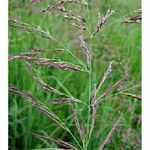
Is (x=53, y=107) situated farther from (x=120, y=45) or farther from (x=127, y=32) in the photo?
(x=127, y=32)

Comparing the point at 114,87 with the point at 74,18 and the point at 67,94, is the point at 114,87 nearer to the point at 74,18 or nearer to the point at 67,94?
the point at 74,18

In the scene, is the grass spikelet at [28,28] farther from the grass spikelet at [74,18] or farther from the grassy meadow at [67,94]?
the grassy meadow at [67,94]

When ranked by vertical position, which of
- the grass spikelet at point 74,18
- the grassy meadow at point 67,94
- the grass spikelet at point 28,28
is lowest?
the grassy meadow at point 67,94

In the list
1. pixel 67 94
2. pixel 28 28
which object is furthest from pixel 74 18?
pixel 67 94

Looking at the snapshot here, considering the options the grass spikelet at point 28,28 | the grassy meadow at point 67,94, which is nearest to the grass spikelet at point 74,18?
the grass spikelet at point 28,28

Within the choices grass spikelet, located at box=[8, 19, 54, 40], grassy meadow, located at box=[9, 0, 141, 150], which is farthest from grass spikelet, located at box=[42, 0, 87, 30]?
grassy meadow, located at box=[9, 0, 141, 150]

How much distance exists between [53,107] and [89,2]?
51cm

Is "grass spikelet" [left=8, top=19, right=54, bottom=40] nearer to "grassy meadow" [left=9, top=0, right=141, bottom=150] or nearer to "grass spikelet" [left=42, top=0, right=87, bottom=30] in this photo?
"grass spikelet" [left=42, top=0, right=87, bottom=30]

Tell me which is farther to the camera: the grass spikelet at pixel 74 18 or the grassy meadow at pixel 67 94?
the grassy meadow at pixel 67 94

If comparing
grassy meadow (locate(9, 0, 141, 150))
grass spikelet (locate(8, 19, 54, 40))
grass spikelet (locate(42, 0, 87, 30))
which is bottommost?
grassy meadow (locate(9, 0, 141, 150))

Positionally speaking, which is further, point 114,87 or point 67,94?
point 67,94

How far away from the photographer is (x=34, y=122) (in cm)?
130

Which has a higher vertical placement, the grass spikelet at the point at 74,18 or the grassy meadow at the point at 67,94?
the grass spikelet at the point at 74,18
